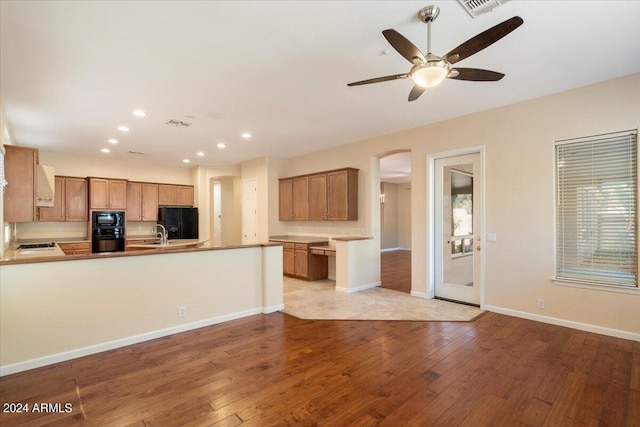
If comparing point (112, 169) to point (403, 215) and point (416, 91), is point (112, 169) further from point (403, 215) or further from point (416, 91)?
point (403, 215)

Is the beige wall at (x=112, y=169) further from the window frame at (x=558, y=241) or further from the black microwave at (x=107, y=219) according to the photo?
the window frame at (x=558, y=241)

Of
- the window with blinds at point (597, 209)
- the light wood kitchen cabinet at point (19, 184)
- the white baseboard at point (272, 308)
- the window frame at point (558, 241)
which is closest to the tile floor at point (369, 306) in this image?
the white baseboard at point (272, 308)

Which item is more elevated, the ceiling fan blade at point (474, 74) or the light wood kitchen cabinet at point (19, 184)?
the ceiling fan blade at point (474, 74)

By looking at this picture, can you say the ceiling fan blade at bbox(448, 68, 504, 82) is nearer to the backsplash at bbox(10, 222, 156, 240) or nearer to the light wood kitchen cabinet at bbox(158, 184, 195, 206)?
the light wood kitchen cabinet at bbox(158, 184, 195, 206)

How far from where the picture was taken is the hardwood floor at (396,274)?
6090 millimetres

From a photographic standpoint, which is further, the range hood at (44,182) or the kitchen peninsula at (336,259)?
the kitchen peninsula at (336,259)

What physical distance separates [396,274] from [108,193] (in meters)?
7.24

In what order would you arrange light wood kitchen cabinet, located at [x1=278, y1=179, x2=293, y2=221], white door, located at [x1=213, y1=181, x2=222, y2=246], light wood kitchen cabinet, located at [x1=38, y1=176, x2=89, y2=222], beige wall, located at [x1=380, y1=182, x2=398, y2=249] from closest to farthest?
light wood kitchen cabinet, located at [x1=38, y1=176, x2=89, y2=222] → light wood kitchen cabinet, located at [x1=278, y1=179, x2=293, y2=221] → white door, located at [x1=213, y1=181, x2=222, y2=246] → beige wall, located at [x1=380, y1=182, x2=398, y2=249]

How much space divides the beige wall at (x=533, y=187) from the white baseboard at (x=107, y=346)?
3709 millimetres

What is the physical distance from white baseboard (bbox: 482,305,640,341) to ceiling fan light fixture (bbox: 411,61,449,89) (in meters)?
3.42

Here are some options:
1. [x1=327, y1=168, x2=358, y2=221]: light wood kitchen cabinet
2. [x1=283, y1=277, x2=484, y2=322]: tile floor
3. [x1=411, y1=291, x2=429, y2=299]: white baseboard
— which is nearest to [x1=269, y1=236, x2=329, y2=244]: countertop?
[x1=327, y1=168, x2=358, y2=221]: light wood kitchen cabinet

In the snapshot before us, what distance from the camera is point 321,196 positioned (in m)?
6.72

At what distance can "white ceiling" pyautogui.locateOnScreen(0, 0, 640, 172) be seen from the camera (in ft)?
7.64

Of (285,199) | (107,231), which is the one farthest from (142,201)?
(285,199)
